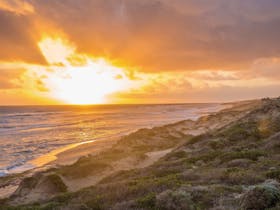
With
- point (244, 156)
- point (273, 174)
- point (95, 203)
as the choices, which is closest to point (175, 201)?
point (95, 203)

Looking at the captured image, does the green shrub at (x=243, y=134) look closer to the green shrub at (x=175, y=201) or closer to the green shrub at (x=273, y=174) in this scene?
the green shrub at (x=273, y=174)

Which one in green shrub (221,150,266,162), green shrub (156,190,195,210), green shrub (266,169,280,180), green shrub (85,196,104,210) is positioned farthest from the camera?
green shrub (221,150,266,162)

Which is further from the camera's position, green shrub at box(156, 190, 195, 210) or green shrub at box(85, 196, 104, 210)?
green shrub at box(85, 196, 104, 210)

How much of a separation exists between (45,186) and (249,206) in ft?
34.6

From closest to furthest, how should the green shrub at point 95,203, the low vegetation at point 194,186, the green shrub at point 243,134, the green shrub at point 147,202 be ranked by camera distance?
the low vegetation at point 194,186 → the green shrub at point 147,202 → the green shrub at point 95,203 → the green shrub at point 243,134

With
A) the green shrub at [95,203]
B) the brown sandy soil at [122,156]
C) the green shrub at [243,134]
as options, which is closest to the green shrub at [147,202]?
the green shrub at [95,203]

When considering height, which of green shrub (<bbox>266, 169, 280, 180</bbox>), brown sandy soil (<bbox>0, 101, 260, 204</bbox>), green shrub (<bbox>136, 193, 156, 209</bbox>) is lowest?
brown sandy soil (<bbox>0, 101, 260, 204</bbox>)

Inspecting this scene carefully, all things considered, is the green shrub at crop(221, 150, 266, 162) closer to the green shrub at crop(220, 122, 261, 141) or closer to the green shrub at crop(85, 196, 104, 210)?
the green shrub at crop(220, 122, 261, 141)

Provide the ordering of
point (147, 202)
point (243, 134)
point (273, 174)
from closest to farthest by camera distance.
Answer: point (147, 202), point (273, 174), point (243, 134)

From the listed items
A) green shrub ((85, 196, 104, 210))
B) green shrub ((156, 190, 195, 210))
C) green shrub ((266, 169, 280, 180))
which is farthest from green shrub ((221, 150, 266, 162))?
green shrub ((85, 196, 104, 210))

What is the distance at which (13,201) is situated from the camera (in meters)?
13.2

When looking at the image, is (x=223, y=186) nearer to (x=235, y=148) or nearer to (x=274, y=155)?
(x=274, y=155)

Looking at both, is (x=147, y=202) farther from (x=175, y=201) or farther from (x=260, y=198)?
(x=260, y=198)

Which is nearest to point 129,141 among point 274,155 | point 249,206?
point 274,155
